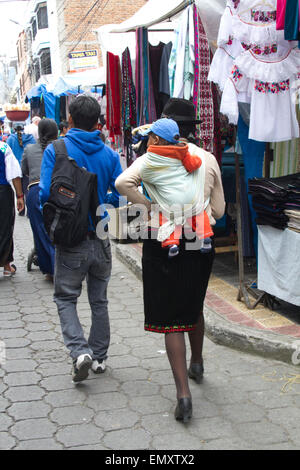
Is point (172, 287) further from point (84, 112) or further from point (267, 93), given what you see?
point (267, 93)

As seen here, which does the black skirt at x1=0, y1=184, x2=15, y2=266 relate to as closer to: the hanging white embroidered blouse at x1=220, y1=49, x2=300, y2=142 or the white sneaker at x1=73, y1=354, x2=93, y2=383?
the hanging white embroidered blouse at x1=220, y1=49, x2=300, y2=142

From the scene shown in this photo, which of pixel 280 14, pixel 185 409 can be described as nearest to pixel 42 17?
pixel 280 14

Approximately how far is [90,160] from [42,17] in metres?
39.1

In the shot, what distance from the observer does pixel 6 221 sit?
21.9 feet

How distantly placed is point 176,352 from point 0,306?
306cm

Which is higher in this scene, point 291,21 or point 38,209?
point 291,21

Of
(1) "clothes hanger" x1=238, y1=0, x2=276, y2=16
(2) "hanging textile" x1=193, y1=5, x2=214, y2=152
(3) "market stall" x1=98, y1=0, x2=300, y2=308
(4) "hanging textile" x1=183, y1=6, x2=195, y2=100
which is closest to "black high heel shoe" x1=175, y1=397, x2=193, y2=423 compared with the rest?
(3) "market stall" x1=98, y1=0, x2=300, y2=308

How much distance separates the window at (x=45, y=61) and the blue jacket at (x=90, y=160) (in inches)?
1481

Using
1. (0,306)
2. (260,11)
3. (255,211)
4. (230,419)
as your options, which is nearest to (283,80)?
(260,11)

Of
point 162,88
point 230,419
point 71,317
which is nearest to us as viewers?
point 230,419

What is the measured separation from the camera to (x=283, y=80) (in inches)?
181

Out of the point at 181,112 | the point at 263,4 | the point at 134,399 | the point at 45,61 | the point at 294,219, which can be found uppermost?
the point at 45,61

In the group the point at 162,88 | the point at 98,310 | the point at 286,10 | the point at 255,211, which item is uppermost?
the point at 286,10

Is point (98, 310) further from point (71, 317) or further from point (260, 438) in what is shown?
point (260, 438)
